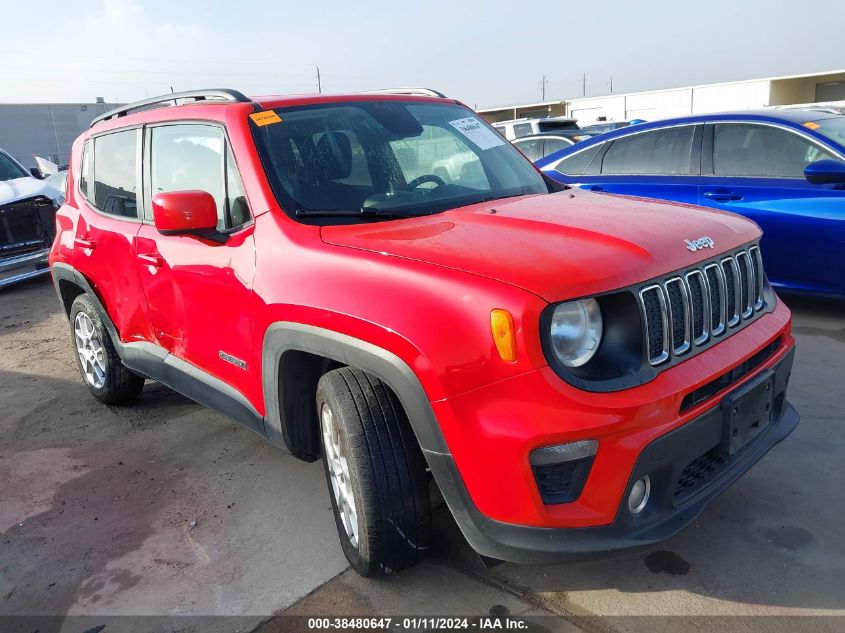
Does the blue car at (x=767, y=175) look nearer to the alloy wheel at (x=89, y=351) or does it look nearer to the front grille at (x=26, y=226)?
the alloy wheel at (x=89, y=351)

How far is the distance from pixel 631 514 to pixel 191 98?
2819 mm

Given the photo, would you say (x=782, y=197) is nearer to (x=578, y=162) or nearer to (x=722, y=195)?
(x=722, y=195)

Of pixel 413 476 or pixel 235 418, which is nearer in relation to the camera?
pixel 413 476

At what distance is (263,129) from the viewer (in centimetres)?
298

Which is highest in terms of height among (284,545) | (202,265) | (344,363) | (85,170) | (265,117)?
(265,117)

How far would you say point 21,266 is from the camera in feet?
28.3

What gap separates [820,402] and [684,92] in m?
35.1

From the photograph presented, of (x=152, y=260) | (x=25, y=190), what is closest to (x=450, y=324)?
(x=152, y=260)

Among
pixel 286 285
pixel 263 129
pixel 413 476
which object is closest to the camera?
pixel 413 476

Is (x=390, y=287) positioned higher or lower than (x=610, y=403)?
higher

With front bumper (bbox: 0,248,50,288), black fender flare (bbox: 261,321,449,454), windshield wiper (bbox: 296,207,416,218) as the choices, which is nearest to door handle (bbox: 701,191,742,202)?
windshield wiper (bbox: 296,207,416,218)

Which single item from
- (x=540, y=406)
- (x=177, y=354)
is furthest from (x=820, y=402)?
(x=177, y=354)

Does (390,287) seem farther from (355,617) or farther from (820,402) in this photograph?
(820,402)

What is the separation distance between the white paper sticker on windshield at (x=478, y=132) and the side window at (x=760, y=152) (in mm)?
2558
